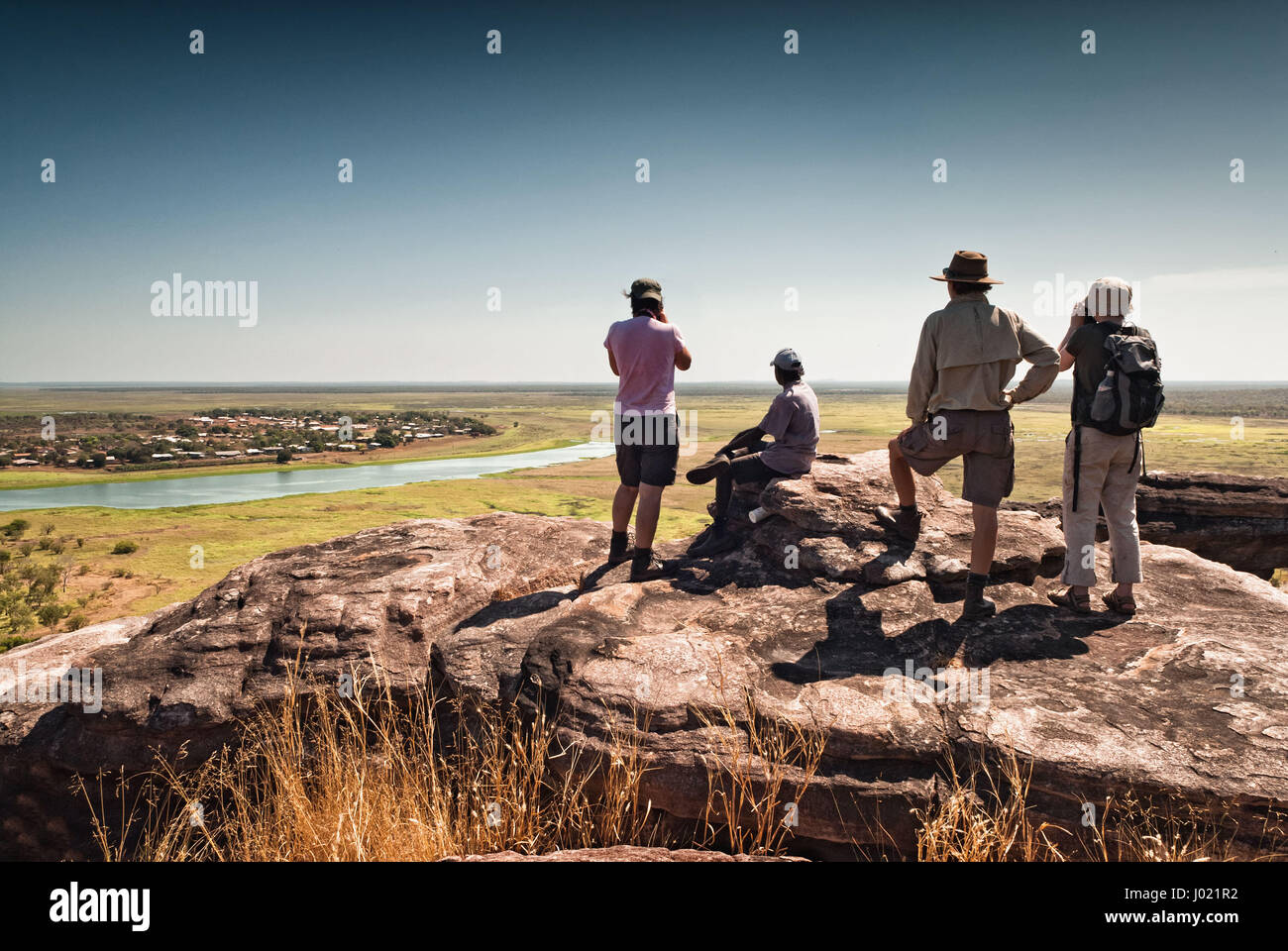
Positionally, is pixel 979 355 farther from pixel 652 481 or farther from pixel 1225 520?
pixel 1225 520

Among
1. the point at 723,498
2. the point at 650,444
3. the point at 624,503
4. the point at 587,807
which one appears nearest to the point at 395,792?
the point at 587,807

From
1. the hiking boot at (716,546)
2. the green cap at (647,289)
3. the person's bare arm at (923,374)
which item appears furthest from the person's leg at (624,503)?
the person's bare arm at (923,374)

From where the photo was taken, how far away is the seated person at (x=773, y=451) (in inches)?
249

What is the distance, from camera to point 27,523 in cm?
2655

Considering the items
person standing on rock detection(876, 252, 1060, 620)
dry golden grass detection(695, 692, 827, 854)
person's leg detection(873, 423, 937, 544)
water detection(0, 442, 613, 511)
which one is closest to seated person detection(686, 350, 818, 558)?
person's leg detection(873, 423, 937, 544)

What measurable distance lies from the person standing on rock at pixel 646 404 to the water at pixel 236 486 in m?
27.4

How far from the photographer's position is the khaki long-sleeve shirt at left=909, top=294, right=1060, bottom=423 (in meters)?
4.64

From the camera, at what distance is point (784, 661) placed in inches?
170

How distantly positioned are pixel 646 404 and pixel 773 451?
1.59 m

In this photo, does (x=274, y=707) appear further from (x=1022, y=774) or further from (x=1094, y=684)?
(x=1094, y=684)

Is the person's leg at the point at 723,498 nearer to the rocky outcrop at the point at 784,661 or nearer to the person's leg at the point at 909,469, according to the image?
the rocky outcrop at the point at 784,661

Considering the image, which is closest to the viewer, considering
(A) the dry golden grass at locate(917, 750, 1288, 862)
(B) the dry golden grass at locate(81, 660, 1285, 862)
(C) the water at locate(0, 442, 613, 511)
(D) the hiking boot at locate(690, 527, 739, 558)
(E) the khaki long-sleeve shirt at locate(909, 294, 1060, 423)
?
(A) the dry golden grass at locate(917, 750, 1288, 862)

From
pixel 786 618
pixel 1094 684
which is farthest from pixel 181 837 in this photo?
pixel 1094 684

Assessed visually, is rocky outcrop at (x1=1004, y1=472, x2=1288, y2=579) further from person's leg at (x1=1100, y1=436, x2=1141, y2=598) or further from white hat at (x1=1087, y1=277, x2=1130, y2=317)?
white hat at (x1=1087, y1=277, x2=1130, y2=317)
